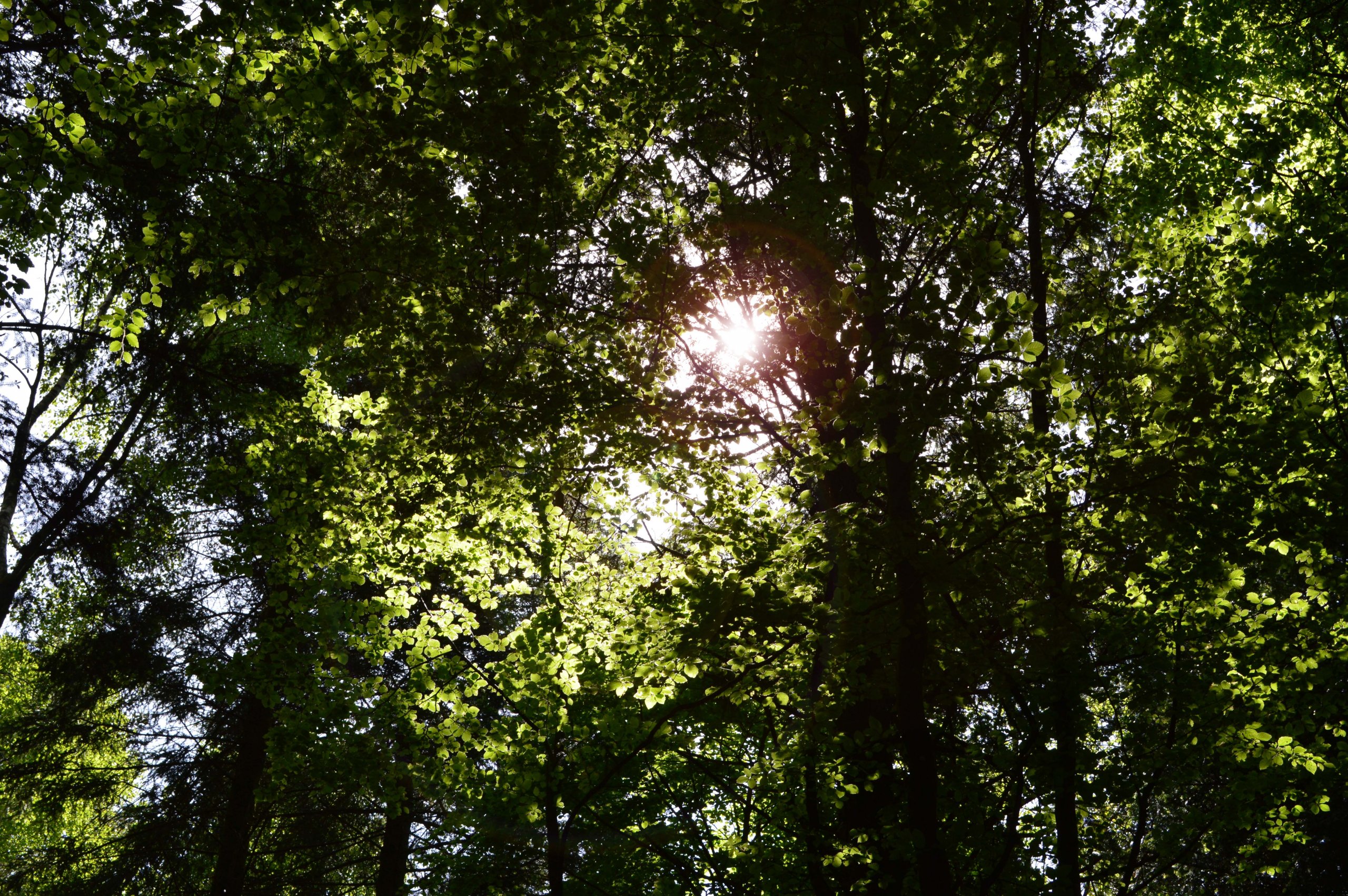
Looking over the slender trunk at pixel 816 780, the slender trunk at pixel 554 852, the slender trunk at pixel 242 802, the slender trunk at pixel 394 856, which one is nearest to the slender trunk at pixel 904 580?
the slender trunk at pixel 816 780

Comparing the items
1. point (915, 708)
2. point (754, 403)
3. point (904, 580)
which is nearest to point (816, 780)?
point (915, 708)

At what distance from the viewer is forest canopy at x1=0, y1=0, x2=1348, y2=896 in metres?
5.25

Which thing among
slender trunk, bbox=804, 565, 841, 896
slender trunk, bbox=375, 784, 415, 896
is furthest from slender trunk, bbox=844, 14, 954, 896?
slender trunk, bbox=375, 784, 415, 896

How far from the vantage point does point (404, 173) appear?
6203 mm

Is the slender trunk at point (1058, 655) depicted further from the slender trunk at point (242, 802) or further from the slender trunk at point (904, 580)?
the slender trunk at point (242, 802)

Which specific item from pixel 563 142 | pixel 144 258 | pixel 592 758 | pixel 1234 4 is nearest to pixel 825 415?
pixel 563 142

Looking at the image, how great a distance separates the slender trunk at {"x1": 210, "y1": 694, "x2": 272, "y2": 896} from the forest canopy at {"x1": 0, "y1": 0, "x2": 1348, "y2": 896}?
Result: 95 millimetres

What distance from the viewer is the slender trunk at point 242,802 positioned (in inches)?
447

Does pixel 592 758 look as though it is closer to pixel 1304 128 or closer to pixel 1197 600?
pixel 1197 600

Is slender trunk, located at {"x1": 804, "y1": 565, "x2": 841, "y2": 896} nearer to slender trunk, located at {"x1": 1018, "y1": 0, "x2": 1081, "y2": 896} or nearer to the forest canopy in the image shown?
the forest canopy

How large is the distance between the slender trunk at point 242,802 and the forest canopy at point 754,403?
9cm

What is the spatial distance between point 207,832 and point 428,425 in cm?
918

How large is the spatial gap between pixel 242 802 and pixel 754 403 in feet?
31.0

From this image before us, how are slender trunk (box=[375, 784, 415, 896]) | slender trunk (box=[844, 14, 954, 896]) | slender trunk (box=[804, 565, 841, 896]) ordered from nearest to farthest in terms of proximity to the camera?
slender trunk (box=[844, 14, 954, 896]), slender trunk (box=[804, 565, 841, 896]), slender trunk (box=[375, 784, 415, 896])
